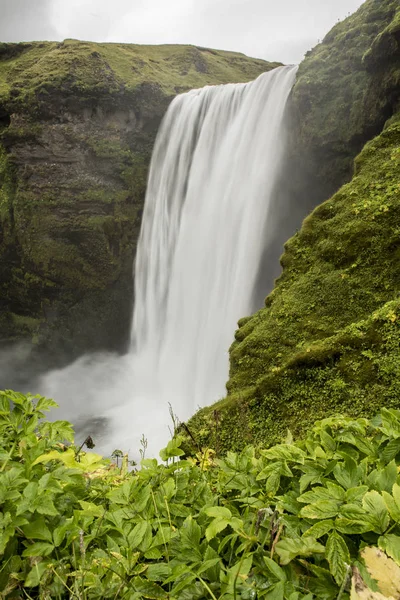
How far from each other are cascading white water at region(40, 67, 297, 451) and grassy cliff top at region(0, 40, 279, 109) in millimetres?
3275

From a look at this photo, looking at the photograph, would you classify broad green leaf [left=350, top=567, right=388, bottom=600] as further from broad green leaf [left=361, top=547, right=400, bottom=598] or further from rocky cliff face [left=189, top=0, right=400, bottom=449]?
rocky cliff face [left=189, top=0, right=400, bottom=449]

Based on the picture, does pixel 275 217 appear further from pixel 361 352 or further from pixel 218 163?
pixel 361 352

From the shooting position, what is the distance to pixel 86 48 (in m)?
18.4

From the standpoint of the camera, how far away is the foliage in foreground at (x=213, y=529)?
3.05 feet

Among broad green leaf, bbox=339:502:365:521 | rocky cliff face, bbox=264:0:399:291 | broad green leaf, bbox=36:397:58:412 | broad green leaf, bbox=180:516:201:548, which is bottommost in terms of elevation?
broad green leaf, bbox=339:502:365:521

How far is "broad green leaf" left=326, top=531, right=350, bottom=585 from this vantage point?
34.9 inches

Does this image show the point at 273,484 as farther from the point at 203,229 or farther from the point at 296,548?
the point at 203,229

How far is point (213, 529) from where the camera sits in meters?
1.08

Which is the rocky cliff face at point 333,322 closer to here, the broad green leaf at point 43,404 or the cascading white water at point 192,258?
the broad green leaf at point 43,404

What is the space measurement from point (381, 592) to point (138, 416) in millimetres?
12884

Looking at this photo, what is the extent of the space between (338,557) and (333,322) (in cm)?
435

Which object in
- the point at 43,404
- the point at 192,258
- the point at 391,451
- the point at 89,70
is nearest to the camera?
the point at 391,451

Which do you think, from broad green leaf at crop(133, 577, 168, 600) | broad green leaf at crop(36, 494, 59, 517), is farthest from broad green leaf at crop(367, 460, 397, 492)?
broad green leaf at crop(36, 494, 59, 517)

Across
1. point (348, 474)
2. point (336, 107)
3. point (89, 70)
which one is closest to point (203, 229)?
point (336, 107)
